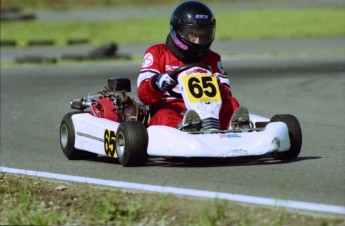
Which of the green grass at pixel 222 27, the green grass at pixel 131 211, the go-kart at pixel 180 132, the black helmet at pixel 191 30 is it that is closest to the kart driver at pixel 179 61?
the black helmet at pixel 191 30

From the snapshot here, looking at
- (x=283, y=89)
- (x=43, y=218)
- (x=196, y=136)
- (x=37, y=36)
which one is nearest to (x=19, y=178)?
(x=196, y=136)

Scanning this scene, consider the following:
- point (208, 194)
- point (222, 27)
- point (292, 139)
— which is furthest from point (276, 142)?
point (222, 27)

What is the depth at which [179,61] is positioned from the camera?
820 centimetres

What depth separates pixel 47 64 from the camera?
792 inches

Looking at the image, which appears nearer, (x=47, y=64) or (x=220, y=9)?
(x=47, y=64)

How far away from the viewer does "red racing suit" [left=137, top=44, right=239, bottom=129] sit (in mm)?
7746

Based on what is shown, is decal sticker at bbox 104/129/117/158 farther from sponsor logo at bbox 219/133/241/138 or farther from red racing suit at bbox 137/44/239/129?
sponsor logo at bbox 219/133/241/138

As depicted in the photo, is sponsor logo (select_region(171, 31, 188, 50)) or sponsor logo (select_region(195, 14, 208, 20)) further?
sponsor logo (select_region(171, 31, 188, 50))

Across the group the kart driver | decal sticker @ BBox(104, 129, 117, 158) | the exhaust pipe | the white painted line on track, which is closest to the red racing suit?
the kart driver

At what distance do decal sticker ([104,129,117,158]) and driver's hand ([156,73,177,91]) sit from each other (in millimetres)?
548

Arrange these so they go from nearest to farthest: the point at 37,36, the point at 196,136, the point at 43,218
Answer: the point at 43,218 → the point at 196,136 → the point at 37,36

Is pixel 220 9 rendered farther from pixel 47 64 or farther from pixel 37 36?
pixel 47 64

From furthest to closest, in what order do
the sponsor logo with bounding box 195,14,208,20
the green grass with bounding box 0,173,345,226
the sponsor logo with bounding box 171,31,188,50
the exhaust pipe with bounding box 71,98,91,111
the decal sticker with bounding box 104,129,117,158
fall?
1. the exhaust pipe with bounding box 71,98,91,111
2. the sponsor logo with bounding box 171,31,188,50
3. the sponsor logo with bounding box 195,14,208,20
4. the decal sticker with bounding box 104,129,117,158
5. the green grass with bounding box 0,173,345,226

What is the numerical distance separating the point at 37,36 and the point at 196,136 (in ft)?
70.0
